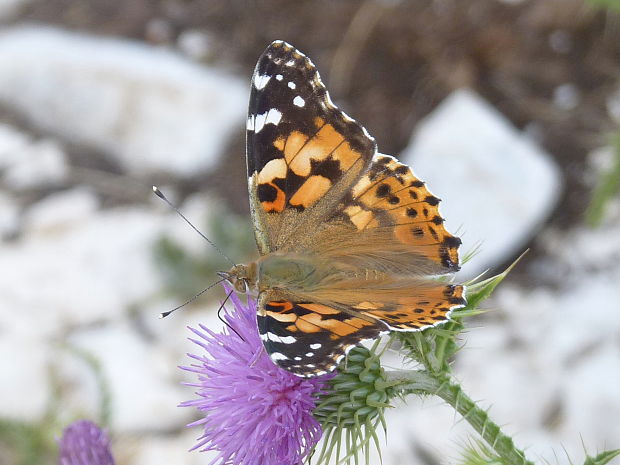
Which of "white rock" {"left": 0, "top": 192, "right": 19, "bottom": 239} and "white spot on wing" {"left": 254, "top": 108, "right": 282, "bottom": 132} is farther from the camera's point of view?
"white rock" {"left": 0, "top": 192, "right": 19, "bottom": 239}

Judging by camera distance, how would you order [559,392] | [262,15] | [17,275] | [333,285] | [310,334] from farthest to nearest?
[262,15] < [17,275] < [559,392] < [333,285] < [310,334]

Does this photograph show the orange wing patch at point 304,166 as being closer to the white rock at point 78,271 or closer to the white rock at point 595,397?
the white rock at point 595,397

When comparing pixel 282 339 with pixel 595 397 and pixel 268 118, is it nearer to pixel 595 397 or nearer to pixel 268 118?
pixel 268 118

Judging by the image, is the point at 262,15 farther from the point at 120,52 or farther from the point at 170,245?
the point at 170,245

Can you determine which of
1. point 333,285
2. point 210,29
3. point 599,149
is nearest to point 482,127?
point 599,149

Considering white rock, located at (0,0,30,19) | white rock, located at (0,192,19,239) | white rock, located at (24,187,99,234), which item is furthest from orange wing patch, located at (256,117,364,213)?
white rock, located at (0,0,30,19)

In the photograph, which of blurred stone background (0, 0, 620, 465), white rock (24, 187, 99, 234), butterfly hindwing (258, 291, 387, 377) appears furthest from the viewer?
white rock (24, 187, 99, 234)

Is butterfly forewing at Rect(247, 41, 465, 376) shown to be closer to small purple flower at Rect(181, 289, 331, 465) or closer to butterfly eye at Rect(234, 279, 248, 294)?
butterfly eye at Rect(234, 279, 248, 294)

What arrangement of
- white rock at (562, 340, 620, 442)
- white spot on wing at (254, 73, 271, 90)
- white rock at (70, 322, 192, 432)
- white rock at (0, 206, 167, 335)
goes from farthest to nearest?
white rock at (0, 206, 167, 335)
white rock at (70, 322, 192, 432)
white rock at (562, 340, 620, 442)
white spot on wing at (254, 73, 271, 90)

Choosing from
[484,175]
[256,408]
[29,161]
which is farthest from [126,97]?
[256,408]
